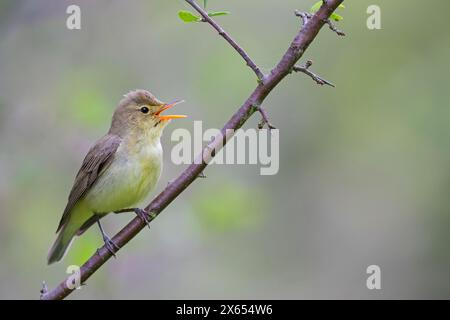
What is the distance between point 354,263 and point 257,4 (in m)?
4.45

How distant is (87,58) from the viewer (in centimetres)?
816

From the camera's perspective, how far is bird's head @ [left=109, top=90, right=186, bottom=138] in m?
6.23

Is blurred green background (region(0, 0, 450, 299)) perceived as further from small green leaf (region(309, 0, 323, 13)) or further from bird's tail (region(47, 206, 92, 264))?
small green leaf (region(309, 0, 323, 13))

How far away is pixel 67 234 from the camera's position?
6301 mm

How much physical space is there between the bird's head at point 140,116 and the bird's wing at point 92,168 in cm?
17

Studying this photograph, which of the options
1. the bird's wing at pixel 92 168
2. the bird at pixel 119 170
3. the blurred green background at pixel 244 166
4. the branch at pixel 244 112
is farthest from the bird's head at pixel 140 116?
the branch at pixel 244 112

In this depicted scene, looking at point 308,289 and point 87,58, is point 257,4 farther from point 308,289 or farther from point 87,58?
point 308,289

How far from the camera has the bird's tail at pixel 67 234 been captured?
20.4 ft

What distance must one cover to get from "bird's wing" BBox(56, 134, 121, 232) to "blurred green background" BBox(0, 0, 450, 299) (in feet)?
2.49

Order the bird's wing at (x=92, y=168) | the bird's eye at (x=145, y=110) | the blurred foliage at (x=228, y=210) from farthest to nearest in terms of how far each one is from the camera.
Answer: the blurred foliage at (x=228, y=210) → the bird's eye at (x=145, y=110) → the bird's wing at (x=92, y=168)
